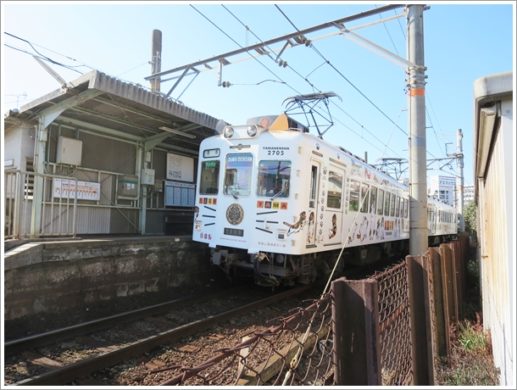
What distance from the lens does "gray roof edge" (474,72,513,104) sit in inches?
98.9

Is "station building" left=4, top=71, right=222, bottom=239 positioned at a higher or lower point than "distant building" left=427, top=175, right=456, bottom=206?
lower

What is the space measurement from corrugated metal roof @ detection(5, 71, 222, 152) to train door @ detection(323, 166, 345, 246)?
381 cm

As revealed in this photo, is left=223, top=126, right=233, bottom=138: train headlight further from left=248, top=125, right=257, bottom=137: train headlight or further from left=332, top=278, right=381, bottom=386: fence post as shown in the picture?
left=332, top=278, right=381, bottom=386: fence post

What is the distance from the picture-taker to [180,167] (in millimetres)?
12695

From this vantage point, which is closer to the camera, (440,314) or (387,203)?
(440,314)

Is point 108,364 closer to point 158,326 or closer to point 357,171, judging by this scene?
point 158,326

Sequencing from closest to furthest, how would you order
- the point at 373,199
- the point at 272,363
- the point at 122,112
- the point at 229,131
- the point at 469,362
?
the point at 272,363
the point at 469,362
the point at 229,131
the point at 122,112
the point at 373,199

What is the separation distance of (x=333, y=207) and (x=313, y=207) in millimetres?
958

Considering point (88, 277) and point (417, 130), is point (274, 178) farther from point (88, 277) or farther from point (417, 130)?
point (88, 277)

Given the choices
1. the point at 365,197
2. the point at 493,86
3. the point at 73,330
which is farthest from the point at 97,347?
the point at 365,197

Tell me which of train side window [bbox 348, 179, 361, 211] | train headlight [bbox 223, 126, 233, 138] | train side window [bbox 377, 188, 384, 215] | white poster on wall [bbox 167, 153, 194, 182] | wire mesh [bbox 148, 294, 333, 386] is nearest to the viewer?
wire mesh [bbox 148, 294, 333, 386]

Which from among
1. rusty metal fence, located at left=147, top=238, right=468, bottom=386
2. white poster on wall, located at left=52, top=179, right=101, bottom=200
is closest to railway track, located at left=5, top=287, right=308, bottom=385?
rusty metal fence, located at left=147, top=238, right=468, bottom=386

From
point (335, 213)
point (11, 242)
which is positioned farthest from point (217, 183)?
point (11, 242)

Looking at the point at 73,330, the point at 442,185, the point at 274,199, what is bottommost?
the point at 73,330
